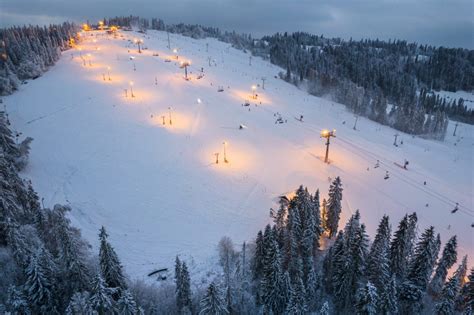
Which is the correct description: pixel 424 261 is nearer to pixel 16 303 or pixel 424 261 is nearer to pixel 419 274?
pixel 419 274

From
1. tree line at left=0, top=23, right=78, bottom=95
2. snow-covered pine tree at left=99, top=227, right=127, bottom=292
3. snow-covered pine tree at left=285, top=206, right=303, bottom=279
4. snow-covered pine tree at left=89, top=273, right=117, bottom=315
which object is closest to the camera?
snow-covered pine tree at left=89, top=273, right=117, bottom=315

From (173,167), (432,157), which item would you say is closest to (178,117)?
(173,167)

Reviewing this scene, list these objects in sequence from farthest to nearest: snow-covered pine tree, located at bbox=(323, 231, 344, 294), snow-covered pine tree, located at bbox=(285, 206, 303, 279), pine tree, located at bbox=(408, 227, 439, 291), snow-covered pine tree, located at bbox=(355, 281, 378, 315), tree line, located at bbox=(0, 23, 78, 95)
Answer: tree line, located at bbox=(0, 23, 78, 95) < snow-covered pine tree, located at bbox=(285, 206, 303, 279) < snow-covered pine tree, located at bbox=(323, 231, 344, 294) < pine tree, located at bbox=(408, 227, 439, 291) < snow-covered pine tree, located at bbox=(355, 281, 378, 315)

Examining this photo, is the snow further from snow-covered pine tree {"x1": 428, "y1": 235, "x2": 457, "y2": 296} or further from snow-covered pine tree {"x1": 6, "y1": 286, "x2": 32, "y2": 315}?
snow-covered pine tree {"x1": 6, "y1": 286, "x2": 32, "y2": 315}

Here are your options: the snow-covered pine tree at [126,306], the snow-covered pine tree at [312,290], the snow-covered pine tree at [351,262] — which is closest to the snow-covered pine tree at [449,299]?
the snow-covered pine tree at [351,262]

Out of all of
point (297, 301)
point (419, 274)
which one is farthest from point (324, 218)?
point (297, 301)

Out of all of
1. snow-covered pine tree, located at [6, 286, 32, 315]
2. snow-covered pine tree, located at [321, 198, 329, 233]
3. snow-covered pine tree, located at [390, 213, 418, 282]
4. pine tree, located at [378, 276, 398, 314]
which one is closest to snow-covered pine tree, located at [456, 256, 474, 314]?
snow-covered pine tree, located at [390, 213, 418, 282]
